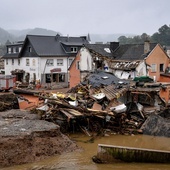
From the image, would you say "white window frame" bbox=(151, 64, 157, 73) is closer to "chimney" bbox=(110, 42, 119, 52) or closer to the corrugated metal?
"chimney" bbox=(110, 42, 119, 52)

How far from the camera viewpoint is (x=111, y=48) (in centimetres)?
3788

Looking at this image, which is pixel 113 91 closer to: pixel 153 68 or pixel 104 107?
pixel 104 107

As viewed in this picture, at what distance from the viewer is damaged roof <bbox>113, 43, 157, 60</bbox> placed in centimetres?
3360

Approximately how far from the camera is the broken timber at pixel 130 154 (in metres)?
14.4

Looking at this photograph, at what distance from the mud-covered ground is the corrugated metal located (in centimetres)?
572

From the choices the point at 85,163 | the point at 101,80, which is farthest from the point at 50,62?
the point at 85,163

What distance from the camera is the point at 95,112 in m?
20.3

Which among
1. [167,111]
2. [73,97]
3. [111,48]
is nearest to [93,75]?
[73,97]

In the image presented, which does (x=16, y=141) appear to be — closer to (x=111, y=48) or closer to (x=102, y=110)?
(x=102, y=110)

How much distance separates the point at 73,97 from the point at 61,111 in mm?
2297

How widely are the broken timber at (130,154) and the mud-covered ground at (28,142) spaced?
2515 mm

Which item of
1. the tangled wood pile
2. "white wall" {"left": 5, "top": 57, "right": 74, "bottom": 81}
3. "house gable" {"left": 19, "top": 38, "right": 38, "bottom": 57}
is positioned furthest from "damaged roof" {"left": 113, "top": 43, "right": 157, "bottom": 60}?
"house gable" {"left": 19, "top": 38, "right": 38, "bottom": 57}

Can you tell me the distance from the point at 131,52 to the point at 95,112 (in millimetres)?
16364

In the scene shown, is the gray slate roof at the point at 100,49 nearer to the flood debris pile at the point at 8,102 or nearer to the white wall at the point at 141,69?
the white wall at the point at 141,69
